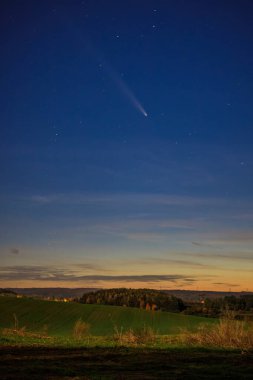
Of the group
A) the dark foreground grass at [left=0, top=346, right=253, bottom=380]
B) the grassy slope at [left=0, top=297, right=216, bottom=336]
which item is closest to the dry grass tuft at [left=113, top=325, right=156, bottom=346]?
the dark foreground grass at [left=0, top=346, right=253, bottom=380]

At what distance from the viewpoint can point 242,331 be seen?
31203 mm

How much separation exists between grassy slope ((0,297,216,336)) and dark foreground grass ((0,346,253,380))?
44493mm

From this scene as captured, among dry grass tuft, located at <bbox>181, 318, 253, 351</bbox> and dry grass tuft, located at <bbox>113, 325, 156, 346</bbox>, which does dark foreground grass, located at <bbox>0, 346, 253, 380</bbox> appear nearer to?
dry grass tuft, located at <bbox>181, 318, 253, 351</bbox>

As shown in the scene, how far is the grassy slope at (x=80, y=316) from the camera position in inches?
2768

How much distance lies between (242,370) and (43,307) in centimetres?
6772

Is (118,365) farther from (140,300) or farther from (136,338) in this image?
(140,300)

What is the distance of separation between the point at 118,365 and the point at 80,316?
2411 inches

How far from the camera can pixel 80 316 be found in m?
77.4

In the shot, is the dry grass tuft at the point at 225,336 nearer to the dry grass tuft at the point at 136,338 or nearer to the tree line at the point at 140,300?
the dry grass tuft at the point at 136,338

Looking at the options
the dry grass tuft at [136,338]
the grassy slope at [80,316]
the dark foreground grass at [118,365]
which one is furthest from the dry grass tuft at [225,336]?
the grassy slope at [80,316]

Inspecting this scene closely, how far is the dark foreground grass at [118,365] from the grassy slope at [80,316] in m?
44.5

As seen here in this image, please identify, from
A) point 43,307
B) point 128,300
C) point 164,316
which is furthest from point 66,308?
point 128,300

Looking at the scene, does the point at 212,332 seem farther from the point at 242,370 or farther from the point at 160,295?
the point at 160,295

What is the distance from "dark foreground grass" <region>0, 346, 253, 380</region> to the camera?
1528 centimetres
